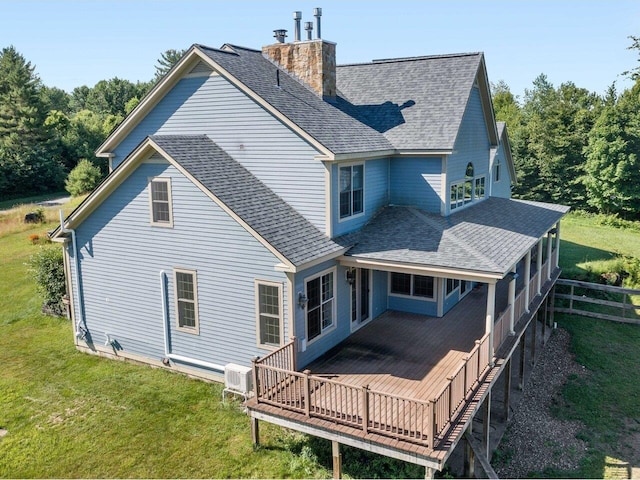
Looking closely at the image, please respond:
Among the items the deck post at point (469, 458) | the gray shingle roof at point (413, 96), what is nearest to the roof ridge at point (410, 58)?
the gray shingle roof at point (413, 96)

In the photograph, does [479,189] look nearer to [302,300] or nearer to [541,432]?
[541,432]

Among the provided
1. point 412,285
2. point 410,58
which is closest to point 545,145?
point 410,58

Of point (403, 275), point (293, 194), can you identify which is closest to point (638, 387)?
point (403, 275)

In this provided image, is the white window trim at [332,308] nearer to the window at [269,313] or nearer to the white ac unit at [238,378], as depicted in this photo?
the window at [269,313]

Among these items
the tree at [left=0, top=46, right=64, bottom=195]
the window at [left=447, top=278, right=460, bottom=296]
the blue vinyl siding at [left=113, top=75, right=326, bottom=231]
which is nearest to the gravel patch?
the window at [left=447, top=278, right=460, bottom=296]

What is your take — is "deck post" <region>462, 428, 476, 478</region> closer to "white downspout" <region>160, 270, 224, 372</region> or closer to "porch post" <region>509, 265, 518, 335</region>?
"porch post" <region>509, 265, 518, 335</region>

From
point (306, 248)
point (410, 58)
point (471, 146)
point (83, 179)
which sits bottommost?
point (306, 248)

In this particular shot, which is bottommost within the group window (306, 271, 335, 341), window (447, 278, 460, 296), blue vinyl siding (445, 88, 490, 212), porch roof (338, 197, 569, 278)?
window (447, 278, 460, 296)
